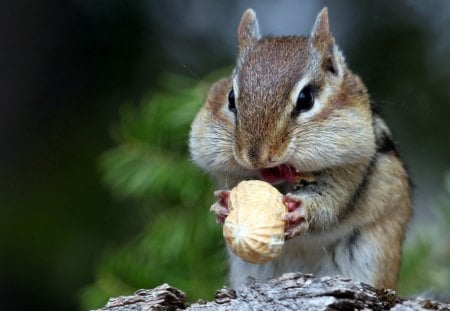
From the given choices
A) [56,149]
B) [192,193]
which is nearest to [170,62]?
[56,149]

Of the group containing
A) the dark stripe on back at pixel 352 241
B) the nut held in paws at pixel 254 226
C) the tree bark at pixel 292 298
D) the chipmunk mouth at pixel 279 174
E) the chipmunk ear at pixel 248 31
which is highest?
the chipmunk ear at pixel 248 31

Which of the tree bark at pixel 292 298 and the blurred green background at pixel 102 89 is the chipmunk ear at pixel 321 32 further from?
the blurred green background at pixel 102 89

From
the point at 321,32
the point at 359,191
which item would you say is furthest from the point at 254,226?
the point at 321,32

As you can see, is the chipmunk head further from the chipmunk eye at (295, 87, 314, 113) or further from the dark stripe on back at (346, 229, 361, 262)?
the dark stripe on back at (346, 229, 361, 262)

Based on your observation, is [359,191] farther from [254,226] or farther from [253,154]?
[254,226]

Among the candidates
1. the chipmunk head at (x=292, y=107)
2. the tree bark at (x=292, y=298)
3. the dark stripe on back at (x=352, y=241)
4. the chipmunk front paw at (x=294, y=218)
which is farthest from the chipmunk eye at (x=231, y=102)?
the tree bark at (x=292, y=298)

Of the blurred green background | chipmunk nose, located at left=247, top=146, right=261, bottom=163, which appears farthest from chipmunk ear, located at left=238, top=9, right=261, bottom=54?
the blurred green background
